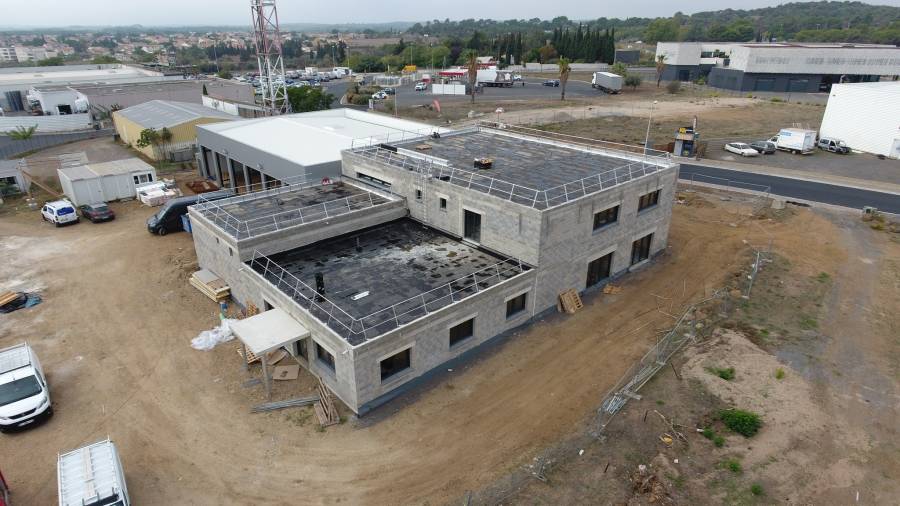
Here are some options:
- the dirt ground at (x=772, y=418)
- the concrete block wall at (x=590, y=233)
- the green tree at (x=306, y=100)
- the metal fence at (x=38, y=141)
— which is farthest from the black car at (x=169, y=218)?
the metal fence at (x=38, y=141)

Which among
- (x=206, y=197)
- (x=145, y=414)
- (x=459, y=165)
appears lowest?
(x=145, y=414)

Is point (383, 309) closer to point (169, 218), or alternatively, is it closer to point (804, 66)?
point (169, 218)

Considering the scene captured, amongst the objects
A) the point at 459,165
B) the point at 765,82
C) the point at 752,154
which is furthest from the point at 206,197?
the point at 765,82

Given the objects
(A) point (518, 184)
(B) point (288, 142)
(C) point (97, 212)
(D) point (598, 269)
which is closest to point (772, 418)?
(D) point (598, 269)

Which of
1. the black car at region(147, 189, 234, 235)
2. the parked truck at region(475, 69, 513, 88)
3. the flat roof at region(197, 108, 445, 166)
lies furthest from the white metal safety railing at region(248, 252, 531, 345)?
the parked truck at region(475, 69, 513, 88)

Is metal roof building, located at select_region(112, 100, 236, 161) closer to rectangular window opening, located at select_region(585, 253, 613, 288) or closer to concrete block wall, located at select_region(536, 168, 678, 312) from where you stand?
concrete block wall, located at select_region(536, 168, 678, 312)

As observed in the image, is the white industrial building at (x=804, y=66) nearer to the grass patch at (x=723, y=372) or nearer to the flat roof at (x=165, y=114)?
the flat roof at (x=165, y=114)

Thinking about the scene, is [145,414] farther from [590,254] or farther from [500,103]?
[500,103]
